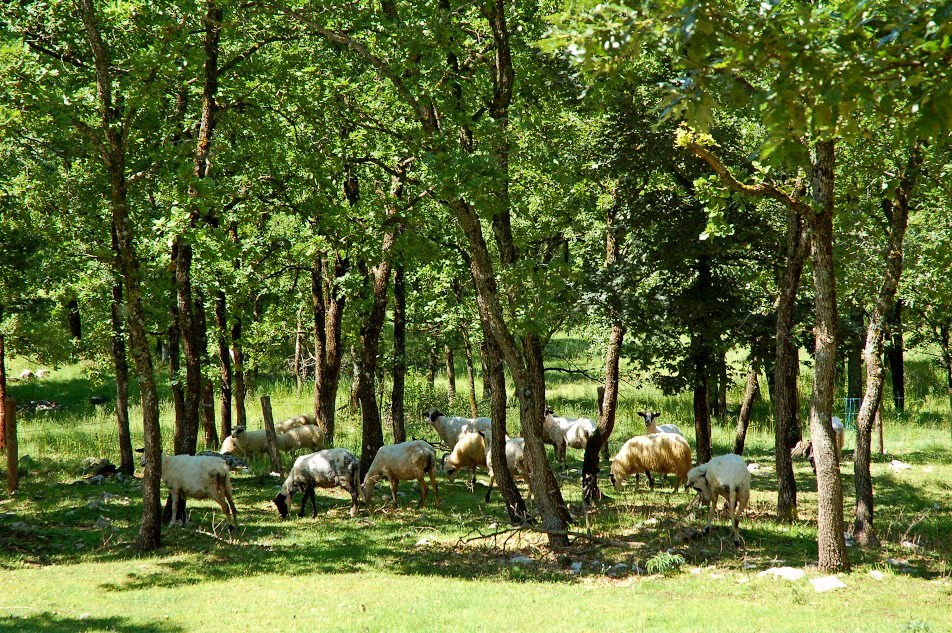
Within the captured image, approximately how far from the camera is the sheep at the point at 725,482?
41.4 feet

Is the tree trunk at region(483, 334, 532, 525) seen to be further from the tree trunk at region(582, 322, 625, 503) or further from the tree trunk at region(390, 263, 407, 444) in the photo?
the tree trunk at region(390, 263, 407, 444)

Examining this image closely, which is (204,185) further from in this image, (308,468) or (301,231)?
(301,231)

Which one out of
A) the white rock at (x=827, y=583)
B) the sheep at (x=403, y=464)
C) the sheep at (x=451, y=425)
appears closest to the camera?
the white rock at (x=827, y=583)

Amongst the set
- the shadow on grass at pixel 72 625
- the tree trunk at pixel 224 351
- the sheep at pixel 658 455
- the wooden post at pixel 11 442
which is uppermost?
the tree trunk at pixel 224 351

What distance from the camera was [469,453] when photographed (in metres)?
19.4

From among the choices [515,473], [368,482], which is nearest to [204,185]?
[368,482]

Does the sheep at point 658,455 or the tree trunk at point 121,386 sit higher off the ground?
the tree trunk at point 121,386

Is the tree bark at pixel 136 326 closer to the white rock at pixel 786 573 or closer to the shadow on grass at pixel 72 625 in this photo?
the shadow on grass at pixel 72 625

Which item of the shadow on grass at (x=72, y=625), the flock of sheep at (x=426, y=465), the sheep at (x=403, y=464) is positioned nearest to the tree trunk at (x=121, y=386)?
the flock of sheep at (x=426, y=465)

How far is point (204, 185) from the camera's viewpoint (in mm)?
11508

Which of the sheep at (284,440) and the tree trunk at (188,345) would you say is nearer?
the tree trunk at (188,345)

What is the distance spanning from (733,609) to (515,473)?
10.0 metres

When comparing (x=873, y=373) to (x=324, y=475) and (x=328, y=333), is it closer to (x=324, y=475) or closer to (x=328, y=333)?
(x=324, y=475)

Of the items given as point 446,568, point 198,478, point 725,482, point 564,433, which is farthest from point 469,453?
point 446,568
